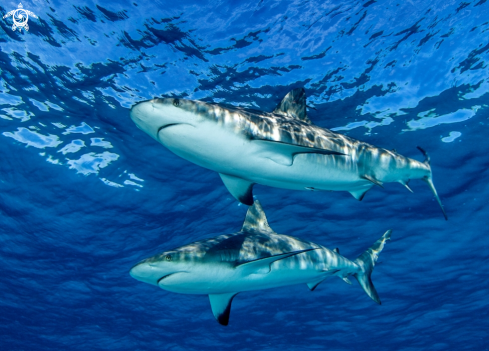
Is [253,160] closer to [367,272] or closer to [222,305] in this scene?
[222,305]

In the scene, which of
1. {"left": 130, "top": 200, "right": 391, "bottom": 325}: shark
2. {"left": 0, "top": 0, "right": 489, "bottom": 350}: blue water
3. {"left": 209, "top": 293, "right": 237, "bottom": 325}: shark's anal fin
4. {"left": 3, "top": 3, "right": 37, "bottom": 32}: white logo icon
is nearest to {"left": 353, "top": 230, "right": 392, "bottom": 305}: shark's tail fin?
{"left": 130, "top": 200, "right": 391, "bottom": 325}: shark

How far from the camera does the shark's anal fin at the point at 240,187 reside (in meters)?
4.30

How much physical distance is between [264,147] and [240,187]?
34.2 inches

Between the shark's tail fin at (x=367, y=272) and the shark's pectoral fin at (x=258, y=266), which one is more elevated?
the shark's tail fin at (x=367, y=272)

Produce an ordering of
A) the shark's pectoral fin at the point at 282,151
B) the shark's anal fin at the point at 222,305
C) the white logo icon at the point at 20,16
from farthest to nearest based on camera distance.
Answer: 1. the white logo icon at the point at 20,16
2. the shark's anal fin at the point at 222,305
3. the shark's pectoral fin at the point at 282,151

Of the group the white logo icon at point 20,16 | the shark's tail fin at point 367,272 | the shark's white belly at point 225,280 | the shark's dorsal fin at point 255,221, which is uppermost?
the white logo icon at point 20,16

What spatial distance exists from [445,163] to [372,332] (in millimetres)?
22856

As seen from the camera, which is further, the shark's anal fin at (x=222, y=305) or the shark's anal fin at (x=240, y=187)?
→ the shark's anal fin at (x=222, y=305)

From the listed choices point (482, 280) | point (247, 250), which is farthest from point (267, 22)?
point (482, 280)

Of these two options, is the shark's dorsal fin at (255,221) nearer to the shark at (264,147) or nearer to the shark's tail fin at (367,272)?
the shark at (264,147)

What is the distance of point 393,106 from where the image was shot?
9.49 m

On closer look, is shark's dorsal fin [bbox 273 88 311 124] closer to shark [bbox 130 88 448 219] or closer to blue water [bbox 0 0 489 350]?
shark [bbox 130 88 448 219]

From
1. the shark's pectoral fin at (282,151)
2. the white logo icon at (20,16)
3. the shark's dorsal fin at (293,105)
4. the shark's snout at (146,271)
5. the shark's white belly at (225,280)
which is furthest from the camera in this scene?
the white logo icon at (20,16)

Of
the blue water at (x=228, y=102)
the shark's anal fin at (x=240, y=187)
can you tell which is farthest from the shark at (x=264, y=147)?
the blue water at (x=228, y=102)
